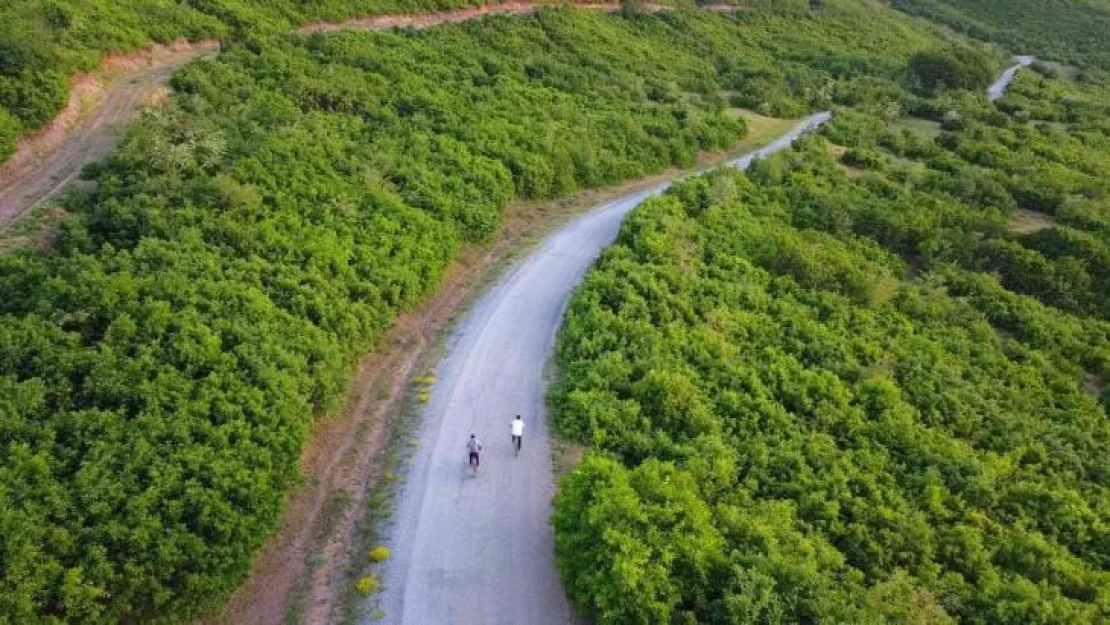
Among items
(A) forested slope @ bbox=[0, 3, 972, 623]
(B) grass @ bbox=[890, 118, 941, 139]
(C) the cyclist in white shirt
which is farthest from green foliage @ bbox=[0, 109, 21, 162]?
(B) grass @ bbox=[890, 118, 941, 139]

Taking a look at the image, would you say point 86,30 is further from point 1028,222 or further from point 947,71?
point 947,71

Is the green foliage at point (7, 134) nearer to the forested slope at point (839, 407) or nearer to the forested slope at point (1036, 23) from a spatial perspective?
the forested slope at point (839, 407)

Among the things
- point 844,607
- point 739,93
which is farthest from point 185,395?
point 739,93

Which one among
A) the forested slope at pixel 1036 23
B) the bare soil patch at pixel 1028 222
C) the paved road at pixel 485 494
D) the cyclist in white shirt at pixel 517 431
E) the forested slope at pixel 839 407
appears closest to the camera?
the forested slope at pixel 839 407

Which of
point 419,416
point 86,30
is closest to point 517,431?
point 419,416

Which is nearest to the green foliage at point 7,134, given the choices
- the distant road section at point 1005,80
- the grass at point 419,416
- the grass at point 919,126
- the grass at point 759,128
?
the grass at point 419,416

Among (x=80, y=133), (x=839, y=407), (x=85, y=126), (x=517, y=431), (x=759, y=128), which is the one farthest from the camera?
(x=759, y=128)
